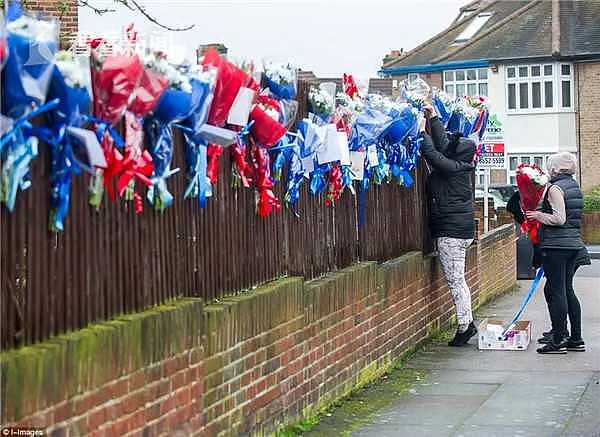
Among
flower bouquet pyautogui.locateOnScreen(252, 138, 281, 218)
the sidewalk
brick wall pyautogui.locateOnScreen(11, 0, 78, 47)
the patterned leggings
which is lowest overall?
the sidewalk

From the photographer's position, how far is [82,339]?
4.97 m

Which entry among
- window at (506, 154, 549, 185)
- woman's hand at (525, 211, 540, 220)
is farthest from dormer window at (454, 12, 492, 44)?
woman's hand at (525, 211, 540, 220)

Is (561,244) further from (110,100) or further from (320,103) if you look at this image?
(110,100)

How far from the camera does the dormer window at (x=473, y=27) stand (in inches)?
2002

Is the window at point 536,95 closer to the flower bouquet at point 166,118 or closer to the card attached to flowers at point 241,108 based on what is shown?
the card attached to flowers at point 241,108

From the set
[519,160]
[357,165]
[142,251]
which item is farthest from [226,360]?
[519,160]

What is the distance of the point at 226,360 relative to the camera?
6547 mm

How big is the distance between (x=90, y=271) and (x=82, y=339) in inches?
16.3

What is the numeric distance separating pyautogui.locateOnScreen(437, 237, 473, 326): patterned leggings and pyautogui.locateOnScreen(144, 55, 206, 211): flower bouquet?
569 centimetres

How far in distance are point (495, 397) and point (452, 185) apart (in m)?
2.85

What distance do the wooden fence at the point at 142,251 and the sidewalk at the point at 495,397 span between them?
1.22 metres

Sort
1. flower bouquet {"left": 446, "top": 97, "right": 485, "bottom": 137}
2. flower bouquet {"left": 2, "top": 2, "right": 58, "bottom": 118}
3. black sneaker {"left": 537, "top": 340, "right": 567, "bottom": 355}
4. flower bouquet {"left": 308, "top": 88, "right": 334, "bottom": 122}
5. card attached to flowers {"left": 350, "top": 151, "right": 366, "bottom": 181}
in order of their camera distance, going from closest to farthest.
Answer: flower bouquet {"left": 2, "top": 2, "right": 58, "bottom": 118} → flower bouquet {"left": 308, "top": 88, "right": 334, "bottom": 122} → card attached to flowers {"left": 350, "top": 151, "right": 366, "bottom": 181} → black sneaker {"left": 537, "top": 340, "right": 567, "bottom": 355} → flower bouquet {"left": 446, "top": 97, "right": 485, "bottom": 137}

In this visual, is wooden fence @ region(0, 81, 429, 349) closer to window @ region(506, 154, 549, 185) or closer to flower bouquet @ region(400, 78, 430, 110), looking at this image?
flower bouquet @ region(400, 78, 430, 110)

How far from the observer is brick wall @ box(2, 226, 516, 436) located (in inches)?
189
